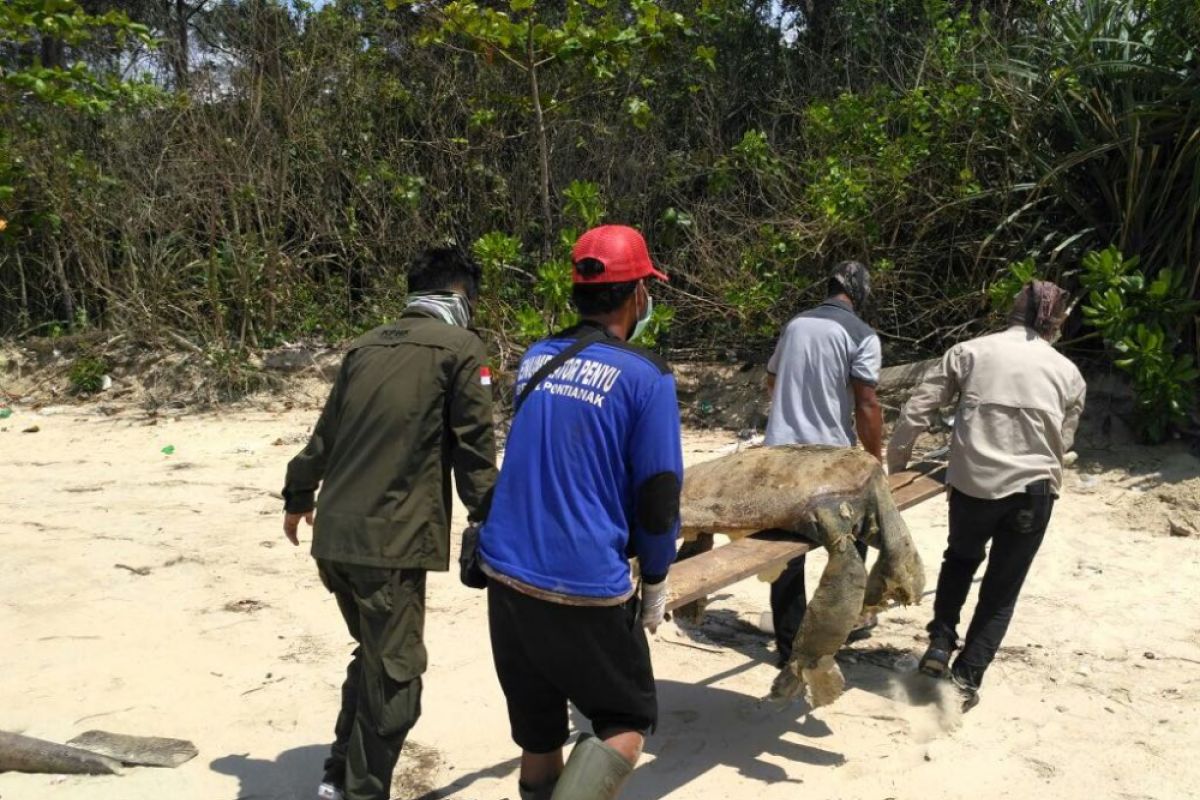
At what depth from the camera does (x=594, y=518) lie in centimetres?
262

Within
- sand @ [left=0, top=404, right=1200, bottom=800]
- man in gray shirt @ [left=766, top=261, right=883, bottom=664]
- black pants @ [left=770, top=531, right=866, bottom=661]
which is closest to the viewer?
sand @ [left=0, top=404, right=1200, bottom=800]

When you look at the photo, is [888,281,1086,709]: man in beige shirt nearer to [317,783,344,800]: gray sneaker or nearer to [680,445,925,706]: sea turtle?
[680,445,925,706]: sea turtle

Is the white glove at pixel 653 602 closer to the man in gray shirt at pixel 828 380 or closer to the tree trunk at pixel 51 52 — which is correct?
the man in gray shirt at pixel 828 380

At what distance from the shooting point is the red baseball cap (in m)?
2.72

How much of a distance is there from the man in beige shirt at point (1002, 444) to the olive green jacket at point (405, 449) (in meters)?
1.86

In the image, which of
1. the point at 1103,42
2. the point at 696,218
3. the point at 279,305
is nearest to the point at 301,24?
the point at 279,305

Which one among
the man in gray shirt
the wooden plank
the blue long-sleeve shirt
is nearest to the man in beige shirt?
the man in gray shirt

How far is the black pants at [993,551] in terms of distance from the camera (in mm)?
4062

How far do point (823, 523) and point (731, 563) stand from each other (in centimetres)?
49

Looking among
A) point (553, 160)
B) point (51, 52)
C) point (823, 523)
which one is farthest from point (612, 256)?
point (51, 52)

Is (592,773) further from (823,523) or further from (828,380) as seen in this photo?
(828,380)

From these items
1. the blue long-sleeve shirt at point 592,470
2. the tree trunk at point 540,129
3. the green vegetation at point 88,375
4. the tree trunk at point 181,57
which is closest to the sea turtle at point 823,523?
the blue long-sleeve shirt at point 592,470

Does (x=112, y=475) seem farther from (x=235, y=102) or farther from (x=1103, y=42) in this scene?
(x=1103, y=42)

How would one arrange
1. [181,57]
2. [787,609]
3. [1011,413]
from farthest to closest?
[181,57] → [787,609] → [1011,413]
